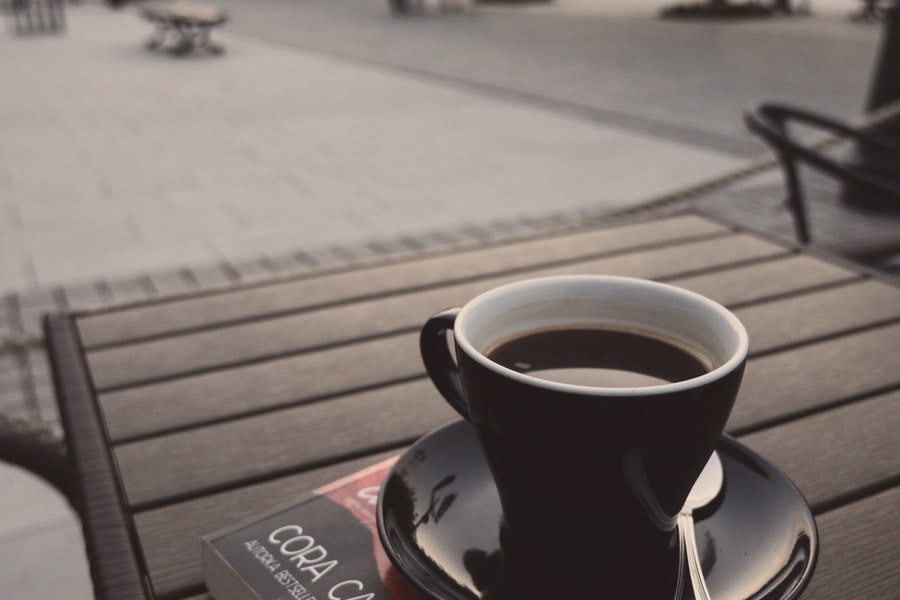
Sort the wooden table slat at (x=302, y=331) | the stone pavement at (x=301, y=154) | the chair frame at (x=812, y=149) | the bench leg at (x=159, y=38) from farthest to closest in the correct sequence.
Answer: the bench leg at (x=159, y=38)
the stone pavement at (x=301, y=154)
the chair frame at (x=812, y=149)
the wooden table slat at (x=302, y=331)

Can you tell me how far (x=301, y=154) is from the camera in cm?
589

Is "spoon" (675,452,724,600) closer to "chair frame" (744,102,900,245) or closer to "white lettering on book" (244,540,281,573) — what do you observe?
"white lettering on book" (244,540,281,573)

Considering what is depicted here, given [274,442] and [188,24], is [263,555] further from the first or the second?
[188,24]

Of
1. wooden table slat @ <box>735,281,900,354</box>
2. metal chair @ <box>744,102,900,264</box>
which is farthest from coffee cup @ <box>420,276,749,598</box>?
metal chair @ <box>744,102,900,264</box>

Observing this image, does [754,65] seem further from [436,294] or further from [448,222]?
[436,294]

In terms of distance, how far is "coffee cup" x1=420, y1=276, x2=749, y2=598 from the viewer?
1.90 ft

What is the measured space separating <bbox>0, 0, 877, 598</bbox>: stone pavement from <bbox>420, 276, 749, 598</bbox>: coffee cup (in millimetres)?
977

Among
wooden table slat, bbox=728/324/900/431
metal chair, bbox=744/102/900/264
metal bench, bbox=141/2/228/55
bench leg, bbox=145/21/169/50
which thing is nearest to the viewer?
wooden table slat, bbox=728/324/900/431

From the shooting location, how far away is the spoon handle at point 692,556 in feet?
2.11

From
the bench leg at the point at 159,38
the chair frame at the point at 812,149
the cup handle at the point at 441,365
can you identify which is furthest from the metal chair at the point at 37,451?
the bench leg at the point at 159,38

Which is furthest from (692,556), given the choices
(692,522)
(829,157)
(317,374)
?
(829,157)

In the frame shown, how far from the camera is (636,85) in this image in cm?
892

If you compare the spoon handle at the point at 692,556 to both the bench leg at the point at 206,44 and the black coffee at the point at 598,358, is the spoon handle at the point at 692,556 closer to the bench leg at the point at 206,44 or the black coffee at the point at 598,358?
the black coffee at the point at 598,358

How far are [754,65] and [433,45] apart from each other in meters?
4.44
